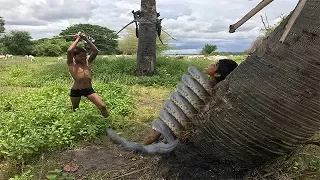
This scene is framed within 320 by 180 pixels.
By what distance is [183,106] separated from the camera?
11.4 feet

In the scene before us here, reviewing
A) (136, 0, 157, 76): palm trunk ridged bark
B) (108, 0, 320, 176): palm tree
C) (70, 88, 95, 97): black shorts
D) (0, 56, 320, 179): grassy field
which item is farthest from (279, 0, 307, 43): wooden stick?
(136, 0, 157, 76): palm trunk ridged bark

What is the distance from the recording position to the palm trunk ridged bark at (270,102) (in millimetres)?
2811

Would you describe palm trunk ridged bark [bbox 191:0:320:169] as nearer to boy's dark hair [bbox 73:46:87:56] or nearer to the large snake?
the large snake

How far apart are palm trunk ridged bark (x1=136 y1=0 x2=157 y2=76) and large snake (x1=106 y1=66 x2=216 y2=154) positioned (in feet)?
28.3

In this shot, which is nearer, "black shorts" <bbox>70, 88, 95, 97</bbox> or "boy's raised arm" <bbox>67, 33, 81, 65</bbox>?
"boy's raised arm" <bbox>67, 33, 81, 65</bbox>

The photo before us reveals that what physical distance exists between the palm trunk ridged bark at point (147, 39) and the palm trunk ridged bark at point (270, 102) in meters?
8.89

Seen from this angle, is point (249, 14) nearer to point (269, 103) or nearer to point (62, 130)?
point (269, 103)

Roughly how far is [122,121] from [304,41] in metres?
3.56

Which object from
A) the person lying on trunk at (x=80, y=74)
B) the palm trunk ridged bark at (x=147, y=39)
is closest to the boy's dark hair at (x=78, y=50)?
the person lying on trunk at (x=80, y=74)

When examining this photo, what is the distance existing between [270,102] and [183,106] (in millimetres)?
773

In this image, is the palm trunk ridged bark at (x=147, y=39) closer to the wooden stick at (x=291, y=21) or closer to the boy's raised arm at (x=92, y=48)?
the boy's raised arm at (x=92, y=48)

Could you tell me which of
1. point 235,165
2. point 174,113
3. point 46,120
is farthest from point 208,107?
point 46,120

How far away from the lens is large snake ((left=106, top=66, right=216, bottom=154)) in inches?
136

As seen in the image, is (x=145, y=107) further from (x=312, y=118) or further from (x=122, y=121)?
(x=312, y=118)
